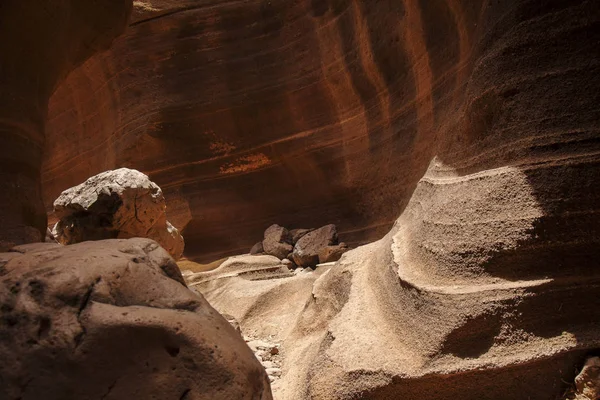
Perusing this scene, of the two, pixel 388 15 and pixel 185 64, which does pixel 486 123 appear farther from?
pixel 185 64

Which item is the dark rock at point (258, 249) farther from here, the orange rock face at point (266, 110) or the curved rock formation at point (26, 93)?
the curved rock formation at point (26, 93)

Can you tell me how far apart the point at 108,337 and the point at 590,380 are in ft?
5.35

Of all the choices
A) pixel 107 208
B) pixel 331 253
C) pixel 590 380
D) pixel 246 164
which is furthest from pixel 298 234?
pixel 590 380

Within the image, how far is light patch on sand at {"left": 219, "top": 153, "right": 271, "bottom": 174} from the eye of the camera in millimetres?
6652

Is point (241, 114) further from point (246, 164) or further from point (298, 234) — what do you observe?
point (298, 234)

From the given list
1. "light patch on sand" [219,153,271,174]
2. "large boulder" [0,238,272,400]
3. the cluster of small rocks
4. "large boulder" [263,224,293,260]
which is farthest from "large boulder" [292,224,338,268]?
"large boulder" [0,238,272,400]

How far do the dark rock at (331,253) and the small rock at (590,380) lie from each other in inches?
126

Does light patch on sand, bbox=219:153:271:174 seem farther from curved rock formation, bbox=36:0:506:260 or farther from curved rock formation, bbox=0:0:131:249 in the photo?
curved rock formation, bbox=0:0:131:249

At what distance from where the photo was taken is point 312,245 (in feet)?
17.2

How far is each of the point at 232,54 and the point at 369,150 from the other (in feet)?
8.29

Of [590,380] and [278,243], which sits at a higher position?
[278,243]

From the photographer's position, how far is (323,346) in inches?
94.7

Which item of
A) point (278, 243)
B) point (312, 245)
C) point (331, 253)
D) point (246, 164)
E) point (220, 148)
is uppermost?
point (220, 148)

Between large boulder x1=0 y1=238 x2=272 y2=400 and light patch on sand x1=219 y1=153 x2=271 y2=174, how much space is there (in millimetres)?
5122
